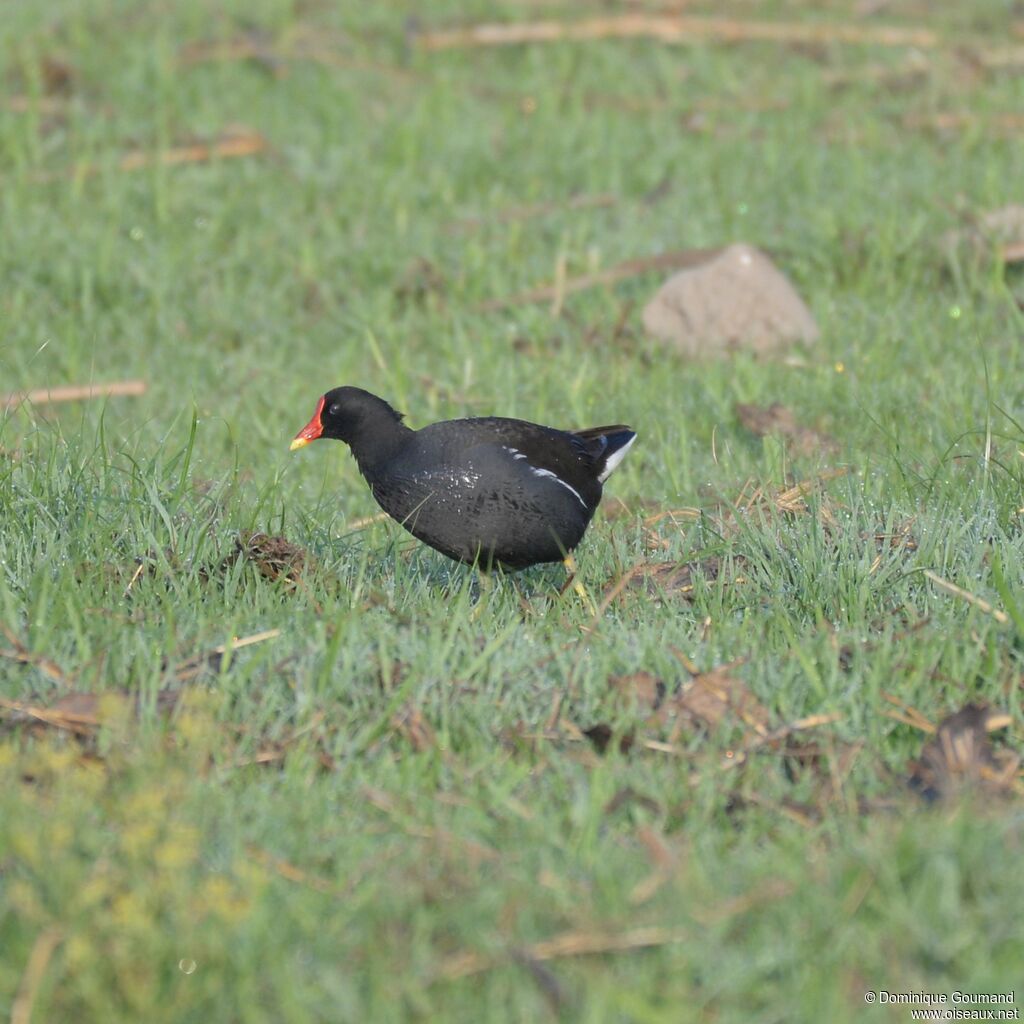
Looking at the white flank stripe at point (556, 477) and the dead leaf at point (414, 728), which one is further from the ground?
the white flank stripe at point (556, 477)

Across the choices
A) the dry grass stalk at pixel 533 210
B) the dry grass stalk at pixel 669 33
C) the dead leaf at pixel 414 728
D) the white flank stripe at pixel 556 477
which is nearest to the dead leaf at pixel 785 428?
the white flank stripe at pixel 556 477

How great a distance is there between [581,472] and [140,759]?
7.87ft

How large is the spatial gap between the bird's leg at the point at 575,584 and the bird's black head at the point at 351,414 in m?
0.71

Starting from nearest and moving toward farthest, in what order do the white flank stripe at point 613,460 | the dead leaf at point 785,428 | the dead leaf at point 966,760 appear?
the dead leaf at point 966,760
the white flank stripe at point 613,460
the dead leaf at point 785,428

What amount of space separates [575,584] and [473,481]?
45 cm

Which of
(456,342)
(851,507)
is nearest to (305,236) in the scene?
(456,342)

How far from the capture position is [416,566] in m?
5.04

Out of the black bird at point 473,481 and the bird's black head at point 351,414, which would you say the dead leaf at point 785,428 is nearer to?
the black bird at point 473,481

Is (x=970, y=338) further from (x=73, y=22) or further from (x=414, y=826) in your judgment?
(x=73, y=22)

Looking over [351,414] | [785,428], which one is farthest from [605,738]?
[785,428]

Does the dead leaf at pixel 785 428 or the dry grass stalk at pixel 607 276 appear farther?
the dry grass stalk at pixel 607 276

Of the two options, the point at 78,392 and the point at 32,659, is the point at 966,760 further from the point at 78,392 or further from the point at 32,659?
the point at 78,392

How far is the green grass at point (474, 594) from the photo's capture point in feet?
9.19

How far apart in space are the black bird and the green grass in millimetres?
154
